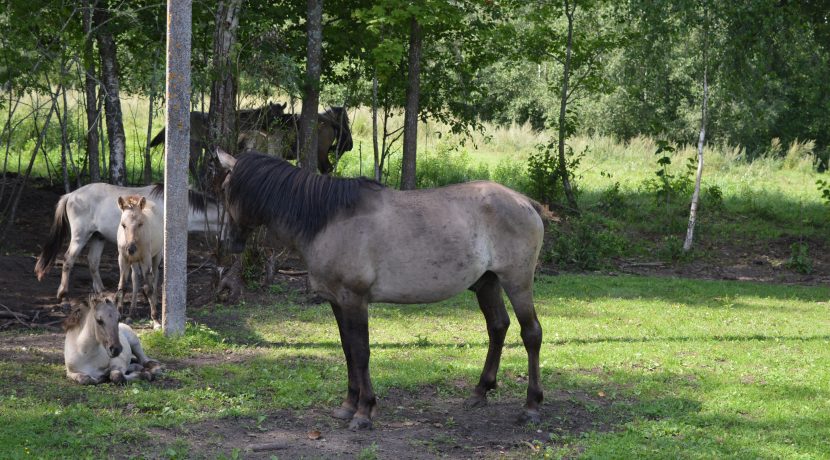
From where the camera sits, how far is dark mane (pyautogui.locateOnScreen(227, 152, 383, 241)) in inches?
279

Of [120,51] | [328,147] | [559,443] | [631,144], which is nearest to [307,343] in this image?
[559,443]

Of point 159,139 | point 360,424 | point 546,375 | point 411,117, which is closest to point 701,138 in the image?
point 411,117

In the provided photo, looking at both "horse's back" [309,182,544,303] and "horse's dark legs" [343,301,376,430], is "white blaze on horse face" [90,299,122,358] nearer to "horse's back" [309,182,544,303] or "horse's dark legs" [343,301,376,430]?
"horse's back" [309,182,544,303]

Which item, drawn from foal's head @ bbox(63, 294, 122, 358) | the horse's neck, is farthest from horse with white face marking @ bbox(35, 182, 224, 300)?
the horse's neck

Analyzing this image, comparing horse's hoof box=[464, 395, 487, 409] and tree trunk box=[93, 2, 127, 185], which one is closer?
horse's hoof box=[464, 395, 487, 409]

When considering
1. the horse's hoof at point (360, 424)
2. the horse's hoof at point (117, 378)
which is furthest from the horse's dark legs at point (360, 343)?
the horse's hoof at point (117, 378)

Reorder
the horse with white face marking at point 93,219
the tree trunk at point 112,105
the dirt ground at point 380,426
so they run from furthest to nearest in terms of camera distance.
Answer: the tree trunk at point 112,105 < the horse with white face marking at point 93,219 < the dirt ground at point 380,426

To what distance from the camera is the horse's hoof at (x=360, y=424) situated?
271 inches

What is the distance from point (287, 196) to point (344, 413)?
1.84 meters

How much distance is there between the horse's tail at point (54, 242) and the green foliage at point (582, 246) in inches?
360

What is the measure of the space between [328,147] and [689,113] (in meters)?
14.9

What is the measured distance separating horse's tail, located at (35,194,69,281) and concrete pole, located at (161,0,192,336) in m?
3.57

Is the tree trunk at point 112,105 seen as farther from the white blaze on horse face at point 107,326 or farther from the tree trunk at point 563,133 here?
the tree trunk at point 563,133

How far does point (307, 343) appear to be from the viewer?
10.2m
